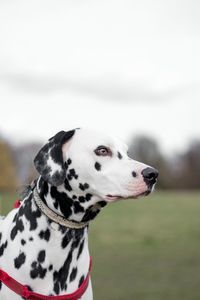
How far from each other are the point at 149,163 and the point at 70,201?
66.4 m

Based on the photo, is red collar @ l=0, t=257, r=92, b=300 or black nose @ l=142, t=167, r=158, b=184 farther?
red collar @ l=0, t=257, r=92, b=300

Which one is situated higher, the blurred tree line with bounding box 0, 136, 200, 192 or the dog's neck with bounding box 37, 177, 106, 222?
the dog's neck with bounding box 37, 177, 106, 222

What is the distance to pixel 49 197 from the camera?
4.82m

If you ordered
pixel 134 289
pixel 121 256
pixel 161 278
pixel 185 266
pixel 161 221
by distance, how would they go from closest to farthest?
pixel 134 289 < pixel 161 278 < pixel 185 266 < pixel 121 256 < pixel 161 221

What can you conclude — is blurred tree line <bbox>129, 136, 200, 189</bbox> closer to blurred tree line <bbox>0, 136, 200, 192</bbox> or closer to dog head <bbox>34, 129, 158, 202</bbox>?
blurred tree line <bbox>0, 136, 200, 192</bbox>

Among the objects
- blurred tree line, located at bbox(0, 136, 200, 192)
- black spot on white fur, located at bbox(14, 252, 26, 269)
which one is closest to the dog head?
black spot on white fur, located at bbox(14, 252, 26, 269)

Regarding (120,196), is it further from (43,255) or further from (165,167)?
(165,167)

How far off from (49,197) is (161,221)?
22.1 meters

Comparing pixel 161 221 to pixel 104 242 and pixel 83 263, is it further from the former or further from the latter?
pixel 83 263

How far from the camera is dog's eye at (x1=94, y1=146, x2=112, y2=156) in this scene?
190 inches

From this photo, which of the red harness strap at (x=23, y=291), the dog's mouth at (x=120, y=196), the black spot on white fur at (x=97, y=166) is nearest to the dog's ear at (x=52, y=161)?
the black spot on white fur at (x=97, y=166)

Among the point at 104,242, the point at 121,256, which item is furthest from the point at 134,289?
Result: the point at 104,242

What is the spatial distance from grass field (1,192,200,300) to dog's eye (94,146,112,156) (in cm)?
570

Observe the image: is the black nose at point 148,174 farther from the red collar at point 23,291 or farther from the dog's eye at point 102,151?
the red collar at point 23,291
